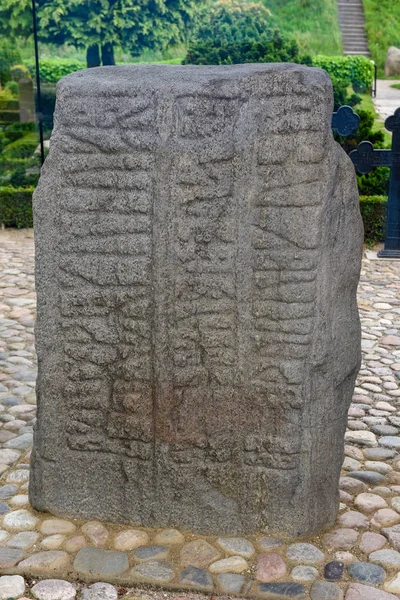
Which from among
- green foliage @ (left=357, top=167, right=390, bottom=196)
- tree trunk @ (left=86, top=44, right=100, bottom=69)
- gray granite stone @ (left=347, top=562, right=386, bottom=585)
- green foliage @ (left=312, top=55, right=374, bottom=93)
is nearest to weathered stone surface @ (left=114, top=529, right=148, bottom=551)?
gray granite stone @ (left=347, top=562, right=386, bottom=585)

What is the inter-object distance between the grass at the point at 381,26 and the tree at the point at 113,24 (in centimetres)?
292

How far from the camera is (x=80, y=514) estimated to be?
12.2 feet

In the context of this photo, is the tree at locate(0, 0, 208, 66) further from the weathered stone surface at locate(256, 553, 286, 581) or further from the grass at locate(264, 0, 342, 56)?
the weathered stone surface at locate(256, 553, 286, 581)

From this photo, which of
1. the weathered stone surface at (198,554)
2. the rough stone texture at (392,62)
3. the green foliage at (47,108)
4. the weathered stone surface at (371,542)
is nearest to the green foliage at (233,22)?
the rough stone texture at (392,62)

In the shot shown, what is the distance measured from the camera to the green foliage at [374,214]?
9.64 metres

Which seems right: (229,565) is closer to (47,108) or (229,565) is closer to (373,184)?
(373,184)

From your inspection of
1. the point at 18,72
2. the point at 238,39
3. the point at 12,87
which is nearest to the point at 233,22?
the point at 238,39

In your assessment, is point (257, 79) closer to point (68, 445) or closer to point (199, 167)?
point (199, 167)

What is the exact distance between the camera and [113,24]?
12500mm

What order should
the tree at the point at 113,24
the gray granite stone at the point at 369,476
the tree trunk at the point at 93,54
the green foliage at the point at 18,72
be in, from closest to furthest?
the gray granite stone at the point at 369,476 → the green foliage at the point at 18,72 → the tree at the point at 113,24 → the tree trunk at the point at 93,54

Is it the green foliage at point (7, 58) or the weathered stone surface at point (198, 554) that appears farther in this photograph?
the green foliage at point (7, 58)

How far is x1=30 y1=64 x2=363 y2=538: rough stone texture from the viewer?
328 centimetres

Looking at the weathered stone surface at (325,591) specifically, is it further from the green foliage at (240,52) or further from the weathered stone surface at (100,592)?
the green foliage at (240,52)

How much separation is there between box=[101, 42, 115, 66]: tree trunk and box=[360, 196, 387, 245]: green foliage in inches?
191
